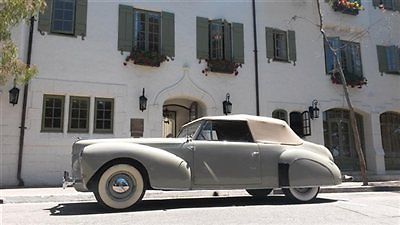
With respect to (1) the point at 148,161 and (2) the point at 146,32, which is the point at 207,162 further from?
(2) the point at 146,32

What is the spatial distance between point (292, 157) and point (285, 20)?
10484 millimetres

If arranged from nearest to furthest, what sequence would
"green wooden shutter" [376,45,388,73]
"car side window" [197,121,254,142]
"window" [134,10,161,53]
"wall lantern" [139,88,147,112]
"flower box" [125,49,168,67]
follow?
"car side window" [197,121,254,142] < "wall lantern" [139,88,147,112] < "flower box" [125,49,168,67] < "window" [134,10,161,53] < "green wooden shutter" [376,45,388,73]

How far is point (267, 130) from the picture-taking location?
8141mm

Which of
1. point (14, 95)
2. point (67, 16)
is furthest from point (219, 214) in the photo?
point (67, 16)

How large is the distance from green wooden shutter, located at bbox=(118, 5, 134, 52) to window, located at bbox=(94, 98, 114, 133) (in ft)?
6.35

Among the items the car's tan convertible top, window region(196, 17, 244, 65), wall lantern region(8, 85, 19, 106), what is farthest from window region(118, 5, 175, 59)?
the car's tan convertible top

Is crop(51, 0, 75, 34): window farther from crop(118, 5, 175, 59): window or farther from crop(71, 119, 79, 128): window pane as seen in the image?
crop(71, 119, 79, 128): window pane

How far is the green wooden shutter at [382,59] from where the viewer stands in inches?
715

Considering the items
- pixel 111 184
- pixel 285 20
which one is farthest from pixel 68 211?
pixel 285 20

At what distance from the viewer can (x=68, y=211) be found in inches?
273

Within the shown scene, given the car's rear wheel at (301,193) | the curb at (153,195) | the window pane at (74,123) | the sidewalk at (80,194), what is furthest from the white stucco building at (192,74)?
the car's rear wheel at (301,193)

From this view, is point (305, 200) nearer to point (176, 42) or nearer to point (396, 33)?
point (176, 42)

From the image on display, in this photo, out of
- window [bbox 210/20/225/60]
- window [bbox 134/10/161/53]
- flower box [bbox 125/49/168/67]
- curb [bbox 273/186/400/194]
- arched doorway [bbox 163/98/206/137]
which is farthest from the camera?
arched doorway [bbox 163/98/206/137]

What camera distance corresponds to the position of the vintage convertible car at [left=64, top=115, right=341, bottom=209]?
Answer: 679 centimetres
